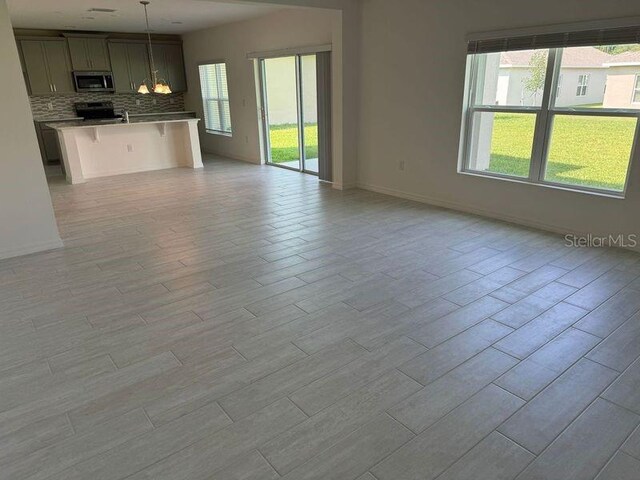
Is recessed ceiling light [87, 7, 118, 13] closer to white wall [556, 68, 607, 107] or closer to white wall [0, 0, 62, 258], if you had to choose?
white wall [0, 0, 62, 258]

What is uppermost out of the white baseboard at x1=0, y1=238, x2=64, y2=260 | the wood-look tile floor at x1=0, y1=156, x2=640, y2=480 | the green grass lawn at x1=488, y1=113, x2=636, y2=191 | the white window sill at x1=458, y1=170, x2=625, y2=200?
the green grass lawn at x1=488, y1=113, x2=636, y2=191

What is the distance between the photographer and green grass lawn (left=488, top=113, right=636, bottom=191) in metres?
3.83

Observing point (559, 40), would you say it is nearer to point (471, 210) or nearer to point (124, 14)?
point (471, 210)

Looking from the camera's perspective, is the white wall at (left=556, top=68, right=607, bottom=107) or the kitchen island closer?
the white wall at (left=556, top=68, right=607, bottom=107)

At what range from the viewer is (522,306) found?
114 inches

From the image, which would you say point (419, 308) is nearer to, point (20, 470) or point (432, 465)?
point (432, 465)

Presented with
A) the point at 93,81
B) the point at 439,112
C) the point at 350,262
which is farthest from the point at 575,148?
the point at 93,81

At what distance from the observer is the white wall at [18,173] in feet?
11.7

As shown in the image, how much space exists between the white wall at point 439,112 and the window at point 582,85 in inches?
→ 19.5

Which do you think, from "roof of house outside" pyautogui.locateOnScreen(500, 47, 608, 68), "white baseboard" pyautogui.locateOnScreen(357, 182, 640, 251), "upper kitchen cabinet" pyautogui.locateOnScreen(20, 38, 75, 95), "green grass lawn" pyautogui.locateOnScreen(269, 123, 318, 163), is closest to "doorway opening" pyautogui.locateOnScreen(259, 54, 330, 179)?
"green grass lawn" pyautogui.locateOnScreen(269, 123, 318, 163)

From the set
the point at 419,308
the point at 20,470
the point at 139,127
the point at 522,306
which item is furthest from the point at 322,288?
the point at 139,127

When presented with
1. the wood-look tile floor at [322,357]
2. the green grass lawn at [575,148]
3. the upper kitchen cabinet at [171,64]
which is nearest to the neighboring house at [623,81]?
the green grass lawn at [575,148]

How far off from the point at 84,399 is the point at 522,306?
8.68ft

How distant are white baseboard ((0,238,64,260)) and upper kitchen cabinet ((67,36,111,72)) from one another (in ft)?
20.3
